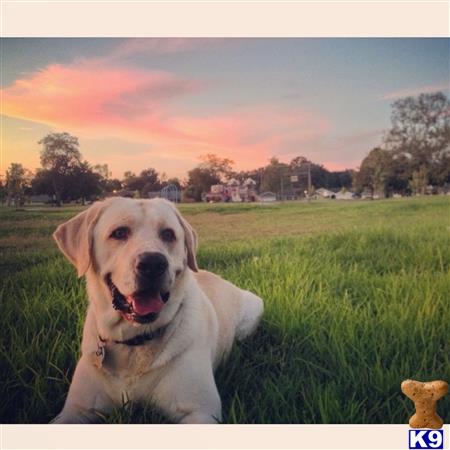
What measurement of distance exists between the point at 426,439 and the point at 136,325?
166 cm

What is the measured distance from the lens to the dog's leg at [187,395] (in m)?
2.23

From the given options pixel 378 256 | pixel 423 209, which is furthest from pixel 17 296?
pixel 423 209

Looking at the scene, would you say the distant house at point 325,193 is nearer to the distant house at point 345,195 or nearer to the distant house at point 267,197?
the distant house at point 345,195

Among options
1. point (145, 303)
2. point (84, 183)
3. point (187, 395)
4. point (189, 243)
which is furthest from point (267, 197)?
point (187, 395)

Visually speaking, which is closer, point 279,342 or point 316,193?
point 279,342

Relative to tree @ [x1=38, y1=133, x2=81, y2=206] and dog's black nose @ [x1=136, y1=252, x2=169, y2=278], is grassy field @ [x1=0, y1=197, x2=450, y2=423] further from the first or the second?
dog's black nose @ [x1=136, y1=252, x2=169, y2=278]

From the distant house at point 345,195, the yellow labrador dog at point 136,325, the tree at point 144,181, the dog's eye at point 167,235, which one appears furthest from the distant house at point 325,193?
the dog's eye at point 167,235

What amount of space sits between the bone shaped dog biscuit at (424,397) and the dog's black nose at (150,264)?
1.33 meters

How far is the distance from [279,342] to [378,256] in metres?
0.90

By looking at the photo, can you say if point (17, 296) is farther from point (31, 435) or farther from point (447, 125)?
point (447, 125)

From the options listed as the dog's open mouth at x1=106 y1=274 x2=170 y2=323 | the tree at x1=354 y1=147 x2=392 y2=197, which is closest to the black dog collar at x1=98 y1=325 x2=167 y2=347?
the dog's open mouth at x1=106 y1=274 x2=170 y2=323

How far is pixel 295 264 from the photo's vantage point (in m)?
2.98

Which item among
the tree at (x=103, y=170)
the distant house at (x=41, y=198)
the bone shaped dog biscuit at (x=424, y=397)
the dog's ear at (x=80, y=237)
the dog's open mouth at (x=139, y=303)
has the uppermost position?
the tree at (x=103, y=170)

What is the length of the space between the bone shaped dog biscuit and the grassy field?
0.07 meters
